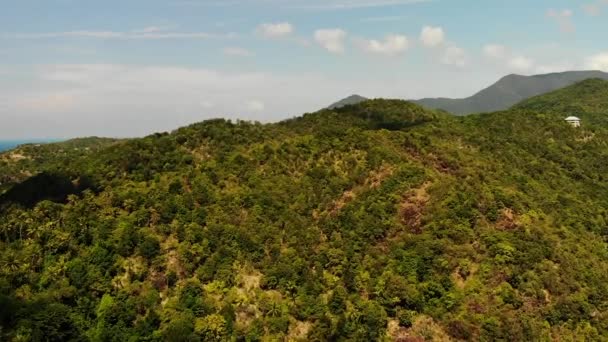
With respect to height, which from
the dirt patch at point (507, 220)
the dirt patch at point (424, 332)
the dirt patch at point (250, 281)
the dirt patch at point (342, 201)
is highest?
the dirt patch at point (342, 201)

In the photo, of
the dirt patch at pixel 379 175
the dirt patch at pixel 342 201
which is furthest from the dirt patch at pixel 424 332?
the dirt patch at pixel 379 175

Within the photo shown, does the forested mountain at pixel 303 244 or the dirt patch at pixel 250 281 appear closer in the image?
the forested mountain at pixel 303 244

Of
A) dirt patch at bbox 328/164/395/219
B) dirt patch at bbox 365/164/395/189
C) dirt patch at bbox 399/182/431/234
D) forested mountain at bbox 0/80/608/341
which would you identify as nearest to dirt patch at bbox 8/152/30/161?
forested mountain at bbox 0/80/608/341

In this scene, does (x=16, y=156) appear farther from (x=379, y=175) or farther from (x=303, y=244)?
(x=379, y=175)

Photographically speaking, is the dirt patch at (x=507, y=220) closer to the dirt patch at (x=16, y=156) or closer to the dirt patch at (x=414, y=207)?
the dirt patch at (x=414, y=207)

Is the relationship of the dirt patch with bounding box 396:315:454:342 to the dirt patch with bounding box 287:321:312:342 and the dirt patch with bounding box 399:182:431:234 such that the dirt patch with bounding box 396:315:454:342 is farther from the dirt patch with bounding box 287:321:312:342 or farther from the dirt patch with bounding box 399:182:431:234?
the dirt patch with bounding box 399:182:431:234

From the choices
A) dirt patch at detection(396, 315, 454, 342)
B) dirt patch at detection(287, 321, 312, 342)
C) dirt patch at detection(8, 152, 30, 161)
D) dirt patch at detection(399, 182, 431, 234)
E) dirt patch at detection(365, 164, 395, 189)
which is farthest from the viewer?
dirt patch at detection(8, 152, 30, 161)

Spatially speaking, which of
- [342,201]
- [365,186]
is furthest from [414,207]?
[342,201]

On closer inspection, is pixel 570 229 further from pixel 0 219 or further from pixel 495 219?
pixel 0 219

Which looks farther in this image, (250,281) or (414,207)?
(414,207)
